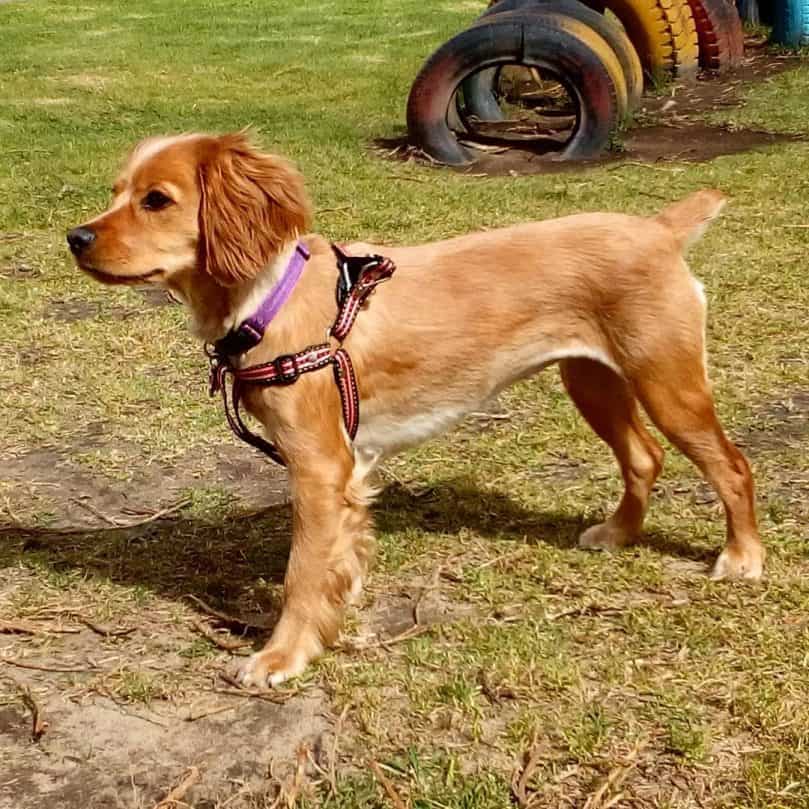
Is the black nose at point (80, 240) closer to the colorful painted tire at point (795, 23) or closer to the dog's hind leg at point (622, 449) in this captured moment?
the dog's hind leg at point (622, 449)

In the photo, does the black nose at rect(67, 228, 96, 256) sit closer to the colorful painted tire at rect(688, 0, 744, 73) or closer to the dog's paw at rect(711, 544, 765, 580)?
the dog's paw at rect(711, 544, 765, 580)

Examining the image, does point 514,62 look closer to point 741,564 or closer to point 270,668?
point 741,564

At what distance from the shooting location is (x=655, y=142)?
974 cm

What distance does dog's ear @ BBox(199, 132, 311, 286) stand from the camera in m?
3.14

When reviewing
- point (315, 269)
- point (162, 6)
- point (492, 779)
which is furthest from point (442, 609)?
point (162, 6)

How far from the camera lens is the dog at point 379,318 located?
3188 millimetres

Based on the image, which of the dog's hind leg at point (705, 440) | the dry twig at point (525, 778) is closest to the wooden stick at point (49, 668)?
the dry twig at point (525, 778)

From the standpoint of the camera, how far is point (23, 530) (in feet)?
13.9

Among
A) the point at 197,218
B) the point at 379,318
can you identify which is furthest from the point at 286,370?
the point at 197,218

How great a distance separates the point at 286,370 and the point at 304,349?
3.1 inches

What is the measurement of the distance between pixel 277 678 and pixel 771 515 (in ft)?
5.99

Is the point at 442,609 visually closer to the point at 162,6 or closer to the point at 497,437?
the point at 497,437

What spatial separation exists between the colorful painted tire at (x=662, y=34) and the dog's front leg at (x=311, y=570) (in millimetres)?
9181

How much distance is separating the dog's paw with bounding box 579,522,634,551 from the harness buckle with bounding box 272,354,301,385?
4.15 feet
